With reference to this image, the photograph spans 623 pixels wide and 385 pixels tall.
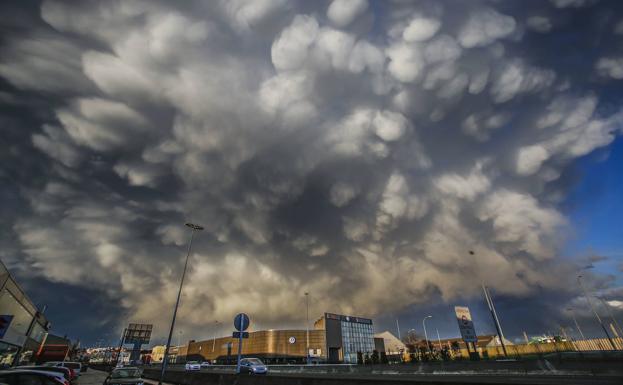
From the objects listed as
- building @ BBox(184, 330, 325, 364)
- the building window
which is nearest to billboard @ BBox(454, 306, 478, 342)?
the building window

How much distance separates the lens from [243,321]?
14.7 metres

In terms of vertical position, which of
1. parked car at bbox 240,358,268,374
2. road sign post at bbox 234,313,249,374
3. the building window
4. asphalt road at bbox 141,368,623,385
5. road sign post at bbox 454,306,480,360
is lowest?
asphalt road at bbox 141,368,623,385

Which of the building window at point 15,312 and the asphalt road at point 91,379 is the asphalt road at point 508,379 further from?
the building window at point 15,312

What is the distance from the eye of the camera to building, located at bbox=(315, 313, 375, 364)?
115m

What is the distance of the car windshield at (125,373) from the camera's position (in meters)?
15.1

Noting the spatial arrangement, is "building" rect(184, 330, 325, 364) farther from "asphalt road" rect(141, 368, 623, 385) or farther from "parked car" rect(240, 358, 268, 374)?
"asphalt road" rect(141, 368, 623, 385)

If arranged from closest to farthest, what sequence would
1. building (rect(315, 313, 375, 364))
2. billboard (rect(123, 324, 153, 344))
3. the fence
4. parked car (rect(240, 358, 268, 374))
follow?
parked car (rect(240, 358, 268, 374)) → the fence → billboard (rect(123, 324, 153, 344)) → building (rect(315, 313, 375, 364))

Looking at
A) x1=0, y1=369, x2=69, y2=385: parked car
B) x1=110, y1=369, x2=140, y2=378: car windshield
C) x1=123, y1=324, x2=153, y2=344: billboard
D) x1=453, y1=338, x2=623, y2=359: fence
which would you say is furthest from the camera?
x1=123, y1=324, x2=153, y2=344: billboard

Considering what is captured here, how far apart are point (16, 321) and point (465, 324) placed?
220ft

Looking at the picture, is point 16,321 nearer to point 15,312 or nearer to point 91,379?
point 15,312

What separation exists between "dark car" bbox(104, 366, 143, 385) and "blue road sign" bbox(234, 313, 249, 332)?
5.65 m

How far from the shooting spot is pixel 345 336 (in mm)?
120062

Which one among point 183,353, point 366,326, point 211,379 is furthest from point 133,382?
point 183,353

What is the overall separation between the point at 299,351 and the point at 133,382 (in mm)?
115734
